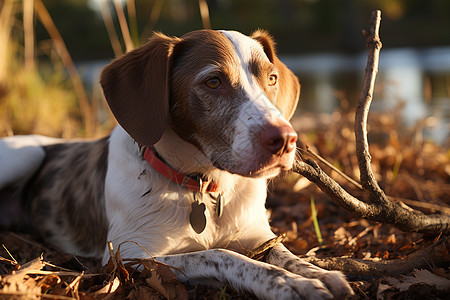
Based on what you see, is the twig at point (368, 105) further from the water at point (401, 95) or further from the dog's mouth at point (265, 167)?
the water at point (401, 95)

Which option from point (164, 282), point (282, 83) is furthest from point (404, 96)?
point (164, 282)

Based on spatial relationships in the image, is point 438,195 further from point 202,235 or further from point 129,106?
point 129,106

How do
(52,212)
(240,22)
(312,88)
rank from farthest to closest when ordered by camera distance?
(240,22) < (312,88) < (52,212)

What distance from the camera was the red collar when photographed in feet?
8.96

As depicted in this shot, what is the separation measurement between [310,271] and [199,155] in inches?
34.9

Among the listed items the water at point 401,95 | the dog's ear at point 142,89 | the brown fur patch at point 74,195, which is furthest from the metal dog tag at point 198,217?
the water at point 401,95

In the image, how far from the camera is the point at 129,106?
8.61ft

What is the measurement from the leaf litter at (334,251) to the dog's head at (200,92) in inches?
16.7

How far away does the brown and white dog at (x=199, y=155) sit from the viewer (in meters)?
2.32

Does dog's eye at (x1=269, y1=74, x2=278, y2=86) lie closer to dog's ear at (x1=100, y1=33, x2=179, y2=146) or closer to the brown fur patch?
dog's ear at (x1=100, y1=33, x2=179, y2=146)

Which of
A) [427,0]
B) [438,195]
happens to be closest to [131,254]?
[438,195]

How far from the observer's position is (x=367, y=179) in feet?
8.20

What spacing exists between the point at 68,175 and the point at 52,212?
0.99 ft

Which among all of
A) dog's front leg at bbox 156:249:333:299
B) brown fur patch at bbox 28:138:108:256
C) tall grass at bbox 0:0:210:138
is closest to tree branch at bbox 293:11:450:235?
dog's front leg at bbox 156:249:333:299
